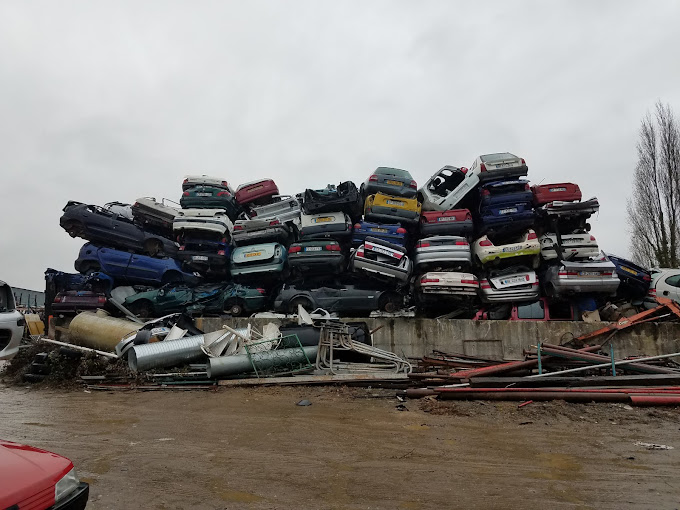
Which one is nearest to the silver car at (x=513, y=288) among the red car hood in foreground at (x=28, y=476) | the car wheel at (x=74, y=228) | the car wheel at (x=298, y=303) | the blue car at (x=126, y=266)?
the car wheel at (x=298, y=303)

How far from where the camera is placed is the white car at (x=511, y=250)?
11016 millimetres

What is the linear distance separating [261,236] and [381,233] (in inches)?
137

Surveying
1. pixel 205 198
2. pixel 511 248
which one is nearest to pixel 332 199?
pixel 205 198

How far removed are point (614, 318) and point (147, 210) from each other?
13441 mm

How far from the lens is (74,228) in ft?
42.0

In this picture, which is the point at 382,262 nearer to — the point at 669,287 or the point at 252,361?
the point at 252,361

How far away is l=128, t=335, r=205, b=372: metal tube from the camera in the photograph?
8.66 metres

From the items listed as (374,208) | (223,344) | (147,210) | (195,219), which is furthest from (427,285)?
(147,210)

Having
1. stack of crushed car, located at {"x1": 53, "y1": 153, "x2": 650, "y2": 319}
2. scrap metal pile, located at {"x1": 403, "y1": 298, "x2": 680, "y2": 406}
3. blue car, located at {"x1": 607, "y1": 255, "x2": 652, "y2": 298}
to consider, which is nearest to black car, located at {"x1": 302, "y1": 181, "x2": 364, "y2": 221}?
stack of crushed car, located at {"x1": 53, "y1": 153, "x2": 650, "y2": 319}

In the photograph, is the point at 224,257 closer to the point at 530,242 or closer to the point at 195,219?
the point at 195,219

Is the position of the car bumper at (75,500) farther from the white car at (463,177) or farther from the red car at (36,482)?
the white car at (463,177)

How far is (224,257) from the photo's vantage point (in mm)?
12586

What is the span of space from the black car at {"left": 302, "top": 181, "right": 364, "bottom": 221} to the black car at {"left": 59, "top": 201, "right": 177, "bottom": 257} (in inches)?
190

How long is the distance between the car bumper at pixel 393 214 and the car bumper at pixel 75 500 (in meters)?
10.3
